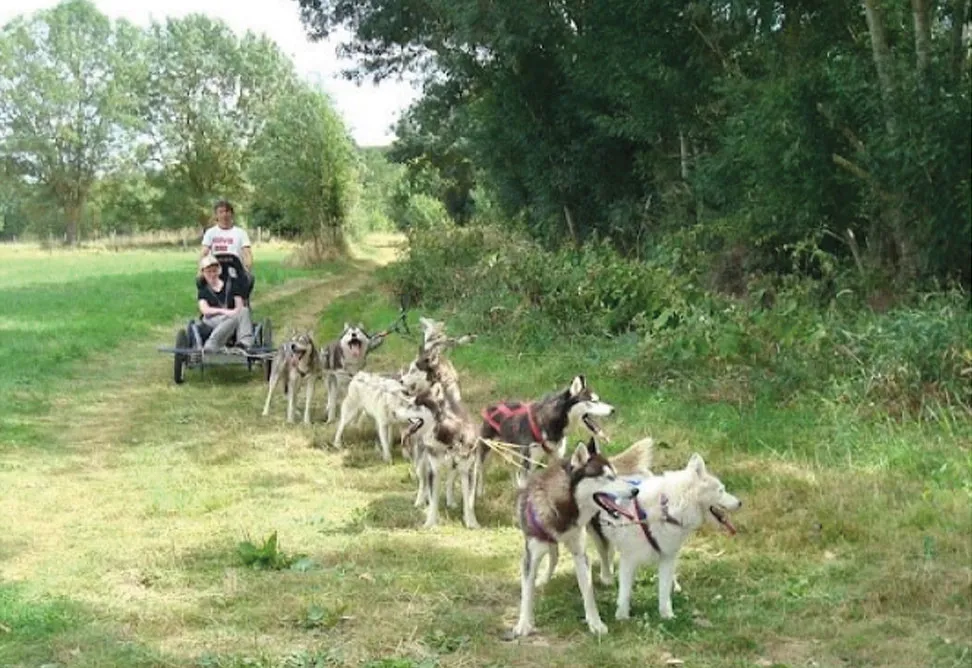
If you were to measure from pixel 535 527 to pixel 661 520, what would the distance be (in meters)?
0.70

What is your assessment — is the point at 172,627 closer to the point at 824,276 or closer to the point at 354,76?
the point at 824,276

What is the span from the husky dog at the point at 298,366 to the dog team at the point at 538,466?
14 millimetres

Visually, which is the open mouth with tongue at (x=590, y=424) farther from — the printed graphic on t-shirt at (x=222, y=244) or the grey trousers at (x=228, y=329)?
the printed graphic on t-shirt at (x=222, y=244)

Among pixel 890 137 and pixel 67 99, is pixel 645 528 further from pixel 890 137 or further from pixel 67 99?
pixel 67 99

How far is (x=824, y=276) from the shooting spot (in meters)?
11.3

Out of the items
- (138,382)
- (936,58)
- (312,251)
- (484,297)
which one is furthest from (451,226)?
(936,58)

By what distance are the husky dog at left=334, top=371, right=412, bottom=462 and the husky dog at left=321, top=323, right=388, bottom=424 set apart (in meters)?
1.04

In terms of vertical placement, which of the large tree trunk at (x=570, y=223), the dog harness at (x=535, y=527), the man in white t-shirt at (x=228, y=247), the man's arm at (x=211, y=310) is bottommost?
the dog harness at (x=535, y=527)

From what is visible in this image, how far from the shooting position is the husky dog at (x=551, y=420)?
7809 mm

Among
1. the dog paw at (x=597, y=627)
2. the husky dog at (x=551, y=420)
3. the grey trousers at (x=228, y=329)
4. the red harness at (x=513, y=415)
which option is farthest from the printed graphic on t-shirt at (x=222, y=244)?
the dog paw at (x=597, y=627)

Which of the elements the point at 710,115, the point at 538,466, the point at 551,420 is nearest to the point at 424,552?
the point at 538,466

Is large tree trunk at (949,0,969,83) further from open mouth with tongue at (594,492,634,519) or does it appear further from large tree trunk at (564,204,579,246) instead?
large tree trunk at (564,204,579,246)

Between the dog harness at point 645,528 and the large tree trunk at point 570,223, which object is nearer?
the dog harness at point 645,528

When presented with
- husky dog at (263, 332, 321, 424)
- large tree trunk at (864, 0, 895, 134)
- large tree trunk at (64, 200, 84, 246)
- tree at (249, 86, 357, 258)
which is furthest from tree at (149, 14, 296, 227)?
large tree trunk at (864, 0, 895, 134)
